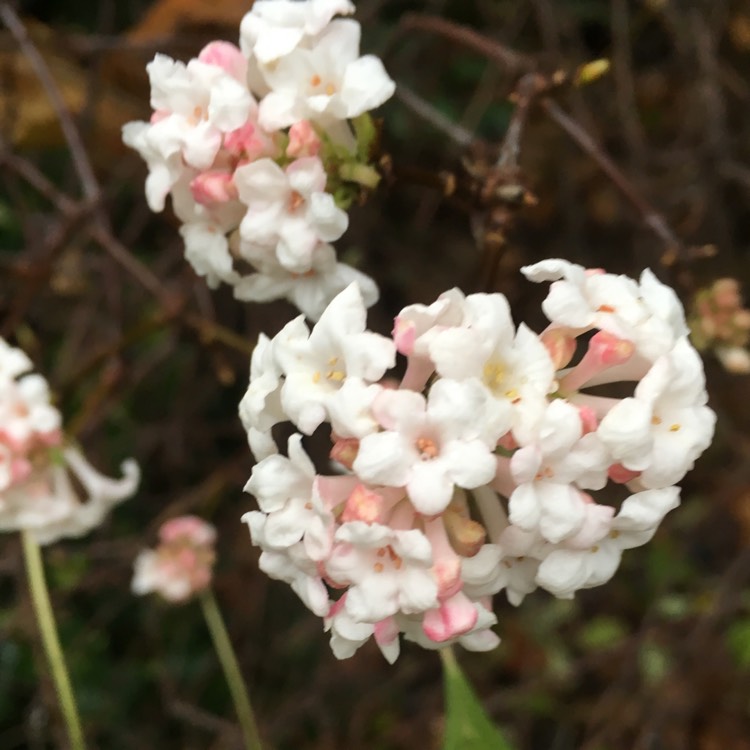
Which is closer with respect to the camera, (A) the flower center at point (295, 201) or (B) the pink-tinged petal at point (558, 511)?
(B) the pink-tinged petal at point (558, 511)

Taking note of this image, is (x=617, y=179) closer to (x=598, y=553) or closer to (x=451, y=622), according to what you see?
(x=598, y=553)

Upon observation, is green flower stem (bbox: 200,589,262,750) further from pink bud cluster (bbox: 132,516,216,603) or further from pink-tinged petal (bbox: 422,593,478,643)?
pink-tinged petal (bbox: 422,593,478,643)

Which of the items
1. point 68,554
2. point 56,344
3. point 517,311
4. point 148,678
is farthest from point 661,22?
point 148,678

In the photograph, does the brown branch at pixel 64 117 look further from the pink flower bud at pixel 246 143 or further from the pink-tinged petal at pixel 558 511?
the pink-tinged petal at pixel 558 511

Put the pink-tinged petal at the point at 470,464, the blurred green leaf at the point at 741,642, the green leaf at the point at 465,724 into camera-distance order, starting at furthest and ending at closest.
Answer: the blurred green leaf at the point at 741,642 < the green leaf at the point at 465,724 < the pink-tinged petal at the point at 470,464

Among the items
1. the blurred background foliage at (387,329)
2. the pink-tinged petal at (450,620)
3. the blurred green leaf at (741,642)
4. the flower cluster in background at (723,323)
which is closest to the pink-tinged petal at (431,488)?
the pink-tinged petal at (450,620)

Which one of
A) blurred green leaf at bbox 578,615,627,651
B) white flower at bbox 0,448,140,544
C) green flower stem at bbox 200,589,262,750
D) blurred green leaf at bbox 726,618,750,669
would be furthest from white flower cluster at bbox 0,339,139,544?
blurred green leaf at bbox 726,618,750,669

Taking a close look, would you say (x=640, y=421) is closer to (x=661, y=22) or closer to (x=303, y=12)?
(x=303, y=12)
